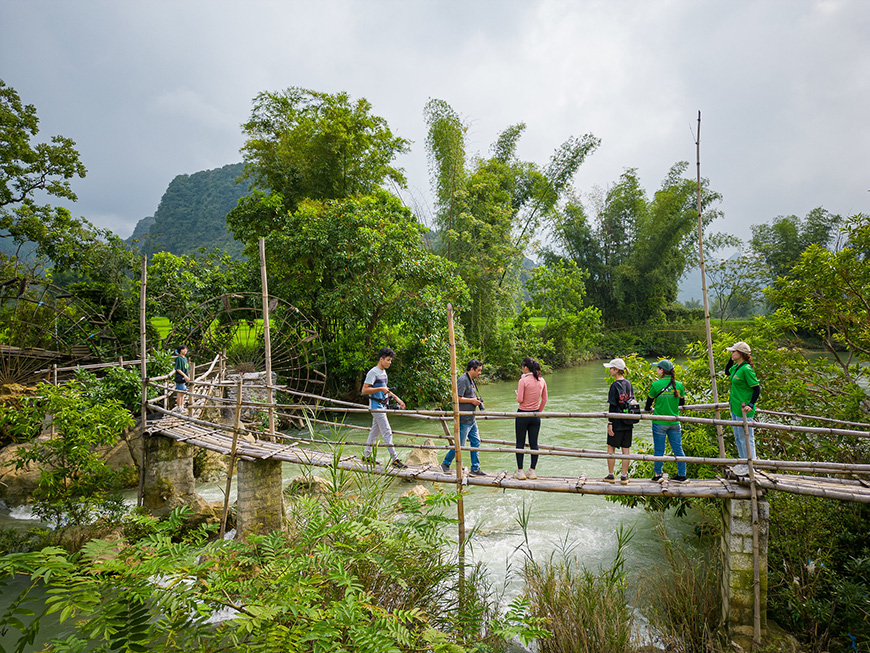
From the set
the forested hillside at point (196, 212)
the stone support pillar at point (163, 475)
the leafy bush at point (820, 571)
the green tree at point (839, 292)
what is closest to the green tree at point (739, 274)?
the green tree at point (839, 292)

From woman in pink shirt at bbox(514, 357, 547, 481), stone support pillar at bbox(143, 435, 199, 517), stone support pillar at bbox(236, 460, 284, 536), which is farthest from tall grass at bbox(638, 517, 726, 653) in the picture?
stone support pillar at bbox(143, 435, 199, 517)

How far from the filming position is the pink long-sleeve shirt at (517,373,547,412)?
5.07 meters

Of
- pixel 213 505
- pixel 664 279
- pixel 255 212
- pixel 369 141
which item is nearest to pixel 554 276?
pixel 664 279

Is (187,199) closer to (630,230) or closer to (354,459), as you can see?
(630,230)

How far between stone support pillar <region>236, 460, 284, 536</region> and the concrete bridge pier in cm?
470

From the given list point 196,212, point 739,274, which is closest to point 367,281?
point 739,274

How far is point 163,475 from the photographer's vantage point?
7410mm

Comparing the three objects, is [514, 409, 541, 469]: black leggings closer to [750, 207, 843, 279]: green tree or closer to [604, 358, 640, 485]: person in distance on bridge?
[604, 358, 640, 485]: person in distance on bridge

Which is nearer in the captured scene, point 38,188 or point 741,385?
point 741,385

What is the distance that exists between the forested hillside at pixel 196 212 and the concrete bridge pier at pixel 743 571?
129 ft

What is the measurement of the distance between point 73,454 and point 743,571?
730 cm

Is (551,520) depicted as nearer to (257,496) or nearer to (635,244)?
(257,496)

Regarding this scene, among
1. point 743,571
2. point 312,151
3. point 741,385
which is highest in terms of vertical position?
point 312,151

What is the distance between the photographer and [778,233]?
2862 cm
